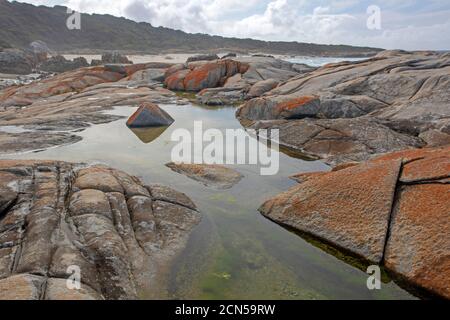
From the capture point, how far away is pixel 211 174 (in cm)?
1068

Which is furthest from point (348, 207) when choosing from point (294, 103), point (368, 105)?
point (368, 105)

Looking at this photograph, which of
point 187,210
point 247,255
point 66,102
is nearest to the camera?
point 247,255

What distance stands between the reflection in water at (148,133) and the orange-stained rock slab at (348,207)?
814 cm

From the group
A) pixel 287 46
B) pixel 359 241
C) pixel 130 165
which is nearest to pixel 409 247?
pixel 359 241

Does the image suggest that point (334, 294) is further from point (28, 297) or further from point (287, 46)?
point (287, 46)

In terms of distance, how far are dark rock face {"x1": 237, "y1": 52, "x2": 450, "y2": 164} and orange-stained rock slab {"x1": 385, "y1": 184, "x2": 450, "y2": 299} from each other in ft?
19.2

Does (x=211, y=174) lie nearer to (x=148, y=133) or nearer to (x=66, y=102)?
(x=148, y=133)

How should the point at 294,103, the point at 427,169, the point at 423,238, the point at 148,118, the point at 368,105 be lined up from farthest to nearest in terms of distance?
the point at 294,103
the point at 148,118
the point at 368,105
the point at 427,169
the point at 423,238

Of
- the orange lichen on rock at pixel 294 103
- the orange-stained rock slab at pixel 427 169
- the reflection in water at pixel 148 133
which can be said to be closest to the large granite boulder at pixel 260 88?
the orange lichen on rock at pixel 294 103

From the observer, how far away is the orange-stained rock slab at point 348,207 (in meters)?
6.59

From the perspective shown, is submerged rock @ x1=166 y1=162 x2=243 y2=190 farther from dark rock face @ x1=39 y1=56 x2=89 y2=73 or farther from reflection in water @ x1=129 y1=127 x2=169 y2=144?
dark rock face @ x1=39 y1=56 x2=89 y2=73

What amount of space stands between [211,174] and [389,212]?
530 cm

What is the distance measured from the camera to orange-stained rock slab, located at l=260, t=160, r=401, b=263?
21.6 feet

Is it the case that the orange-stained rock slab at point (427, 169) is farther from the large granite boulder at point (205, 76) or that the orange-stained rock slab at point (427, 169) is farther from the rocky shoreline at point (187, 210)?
the large granite boulder at point (205, 76)
